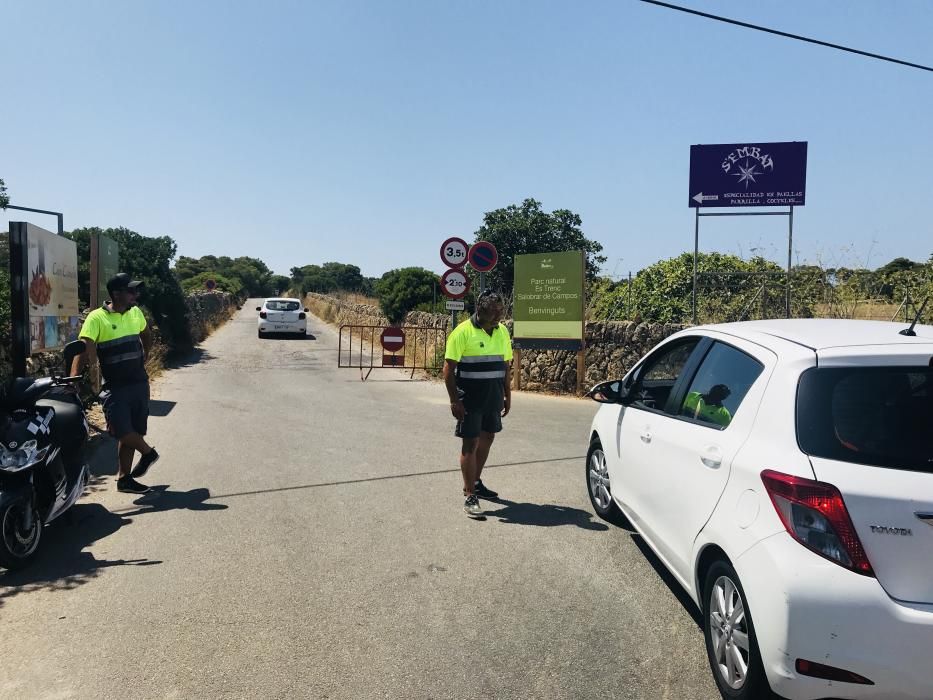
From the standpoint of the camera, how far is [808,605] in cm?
248

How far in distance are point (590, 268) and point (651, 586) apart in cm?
2374

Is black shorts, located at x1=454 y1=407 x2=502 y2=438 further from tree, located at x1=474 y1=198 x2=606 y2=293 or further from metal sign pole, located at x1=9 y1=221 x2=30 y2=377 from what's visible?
tree, located at x1=474 y1=198 x2=606 y2=293

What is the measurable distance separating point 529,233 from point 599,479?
80.5ft

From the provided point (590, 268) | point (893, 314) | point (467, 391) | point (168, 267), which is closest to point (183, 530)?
point (467, 391)

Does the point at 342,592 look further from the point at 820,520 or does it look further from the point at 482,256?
the point at 482,256

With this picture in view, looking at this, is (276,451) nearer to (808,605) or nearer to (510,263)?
(808,605)

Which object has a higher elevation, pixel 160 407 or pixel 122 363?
pixel 122 363

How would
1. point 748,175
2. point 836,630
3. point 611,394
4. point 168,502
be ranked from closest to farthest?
point 836,630 → point 611,394 → point 168,502 → point 748,175

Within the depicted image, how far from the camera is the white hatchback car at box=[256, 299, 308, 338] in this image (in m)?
25.1

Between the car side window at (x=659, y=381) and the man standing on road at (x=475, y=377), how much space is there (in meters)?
1.24

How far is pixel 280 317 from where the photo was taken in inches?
989

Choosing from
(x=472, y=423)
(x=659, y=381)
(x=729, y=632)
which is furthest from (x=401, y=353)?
(x=729, y=632)

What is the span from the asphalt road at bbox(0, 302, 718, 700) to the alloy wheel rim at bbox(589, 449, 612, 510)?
172 mm

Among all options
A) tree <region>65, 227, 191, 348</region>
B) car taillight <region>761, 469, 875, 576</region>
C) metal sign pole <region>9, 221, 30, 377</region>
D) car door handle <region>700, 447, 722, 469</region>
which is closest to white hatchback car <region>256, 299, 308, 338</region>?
tree <region>65, 227, 191, 348</region>
